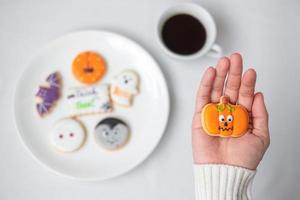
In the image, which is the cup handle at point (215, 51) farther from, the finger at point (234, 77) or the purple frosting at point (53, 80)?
the purple frosting at point (53, 80)

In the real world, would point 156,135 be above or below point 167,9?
below

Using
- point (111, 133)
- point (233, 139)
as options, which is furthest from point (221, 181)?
point (111, 133)

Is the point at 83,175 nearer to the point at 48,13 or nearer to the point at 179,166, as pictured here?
the point at 179,166

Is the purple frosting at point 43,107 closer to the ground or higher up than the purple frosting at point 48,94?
closer to the ground

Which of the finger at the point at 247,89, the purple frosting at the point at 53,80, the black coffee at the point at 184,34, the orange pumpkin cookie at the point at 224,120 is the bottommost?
the orange pumpkin cookie at the point at 224,120

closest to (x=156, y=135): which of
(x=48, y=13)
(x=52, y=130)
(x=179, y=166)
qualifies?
(x=179, y=166)

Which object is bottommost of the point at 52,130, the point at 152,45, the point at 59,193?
the point at 59,193

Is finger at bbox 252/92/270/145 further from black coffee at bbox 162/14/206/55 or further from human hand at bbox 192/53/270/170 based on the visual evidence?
black coffee at bbox 162/14/206/55

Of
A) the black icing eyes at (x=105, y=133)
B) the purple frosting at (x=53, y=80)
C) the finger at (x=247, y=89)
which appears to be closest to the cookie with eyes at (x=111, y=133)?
the black icing eyes at (x=105, y=133)
